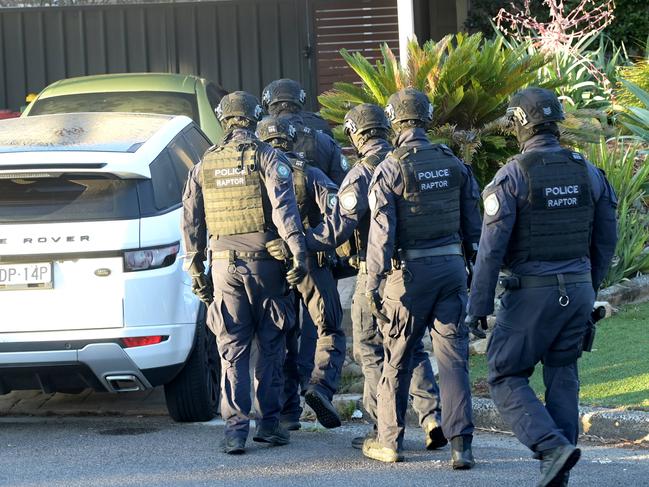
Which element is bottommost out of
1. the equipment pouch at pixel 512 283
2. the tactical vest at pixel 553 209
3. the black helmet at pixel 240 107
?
the equipment pouch at pixel 512 283

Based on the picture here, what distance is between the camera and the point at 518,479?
19.0 feet

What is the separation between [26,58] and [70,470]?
1017 centimetres

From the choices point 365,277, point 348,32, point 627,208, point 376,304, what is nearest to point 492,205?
point 376,304

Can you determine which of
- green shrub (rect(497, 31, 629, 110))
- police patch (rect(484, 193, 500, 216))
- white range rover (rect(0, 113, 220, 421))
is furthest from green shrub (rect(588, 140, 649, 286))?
police patch (rect(484, 193, 500, 216))

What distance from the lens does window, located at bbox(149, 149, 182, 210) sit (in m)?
6.92

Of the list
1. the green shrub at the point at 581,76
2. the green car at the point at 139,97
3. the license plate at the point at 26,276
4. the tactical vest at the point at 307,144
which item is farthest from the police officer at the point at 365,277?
the green shrub at the point at 581,76

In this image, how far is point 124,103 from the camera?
10148mm

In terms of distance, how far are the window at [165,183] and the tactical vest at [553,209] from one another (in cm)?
219

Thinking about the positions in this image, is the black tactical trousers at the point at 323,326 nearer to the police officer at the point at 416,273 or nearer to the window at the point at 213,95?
the police officer at the point at 416,273

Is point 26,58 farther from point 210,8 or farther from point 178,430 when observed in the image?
point 178,430

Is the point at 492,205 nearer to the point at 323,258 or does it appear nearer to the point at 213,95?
the point at 323,258

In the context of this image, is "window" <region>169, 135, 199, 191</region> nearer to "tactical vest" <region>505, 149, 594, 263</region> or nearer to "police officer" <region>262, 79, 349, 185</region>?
"police officer" <region>262, 79, 349, 185</region>

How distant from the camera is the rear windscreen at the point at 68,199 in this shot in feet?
21.9

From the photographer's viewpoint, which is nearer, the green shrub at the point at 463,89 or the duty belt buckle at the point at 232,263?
the duty belt buckle at the point at 232,263
